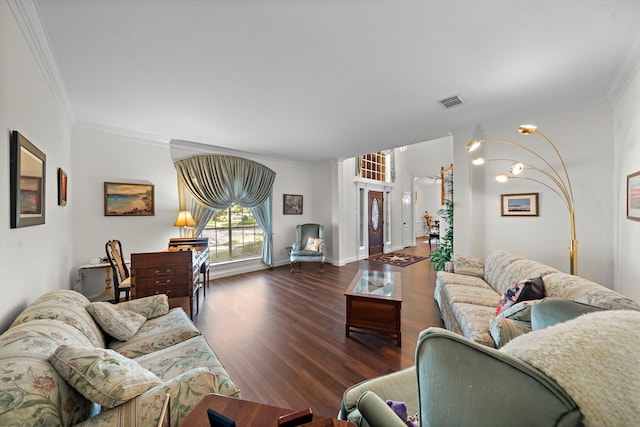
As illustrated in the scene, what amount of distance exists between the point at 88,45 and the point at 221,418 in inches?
104

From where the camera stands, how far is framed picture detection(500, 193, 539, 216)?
11.1 ft

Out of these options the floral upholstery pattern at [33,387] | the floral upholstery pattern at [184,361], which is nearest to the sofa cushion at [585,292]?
the floral upholstery pattern at [184,361]

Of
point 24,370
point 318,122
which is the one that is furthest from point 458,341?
point 318,122

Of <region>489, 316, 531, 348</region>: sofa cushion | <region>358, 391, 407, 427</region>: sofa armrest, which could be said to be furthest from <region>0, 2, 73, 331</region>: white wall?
<region>489, 316, 531, 348</region>: sofa cushion

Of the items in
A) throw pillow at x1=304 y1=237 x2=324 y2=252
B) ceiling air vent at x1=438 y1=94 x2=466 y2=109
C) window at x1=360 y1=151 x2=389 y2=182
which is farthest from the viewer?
window at x1=360 y1=151 x2=389 y2=182

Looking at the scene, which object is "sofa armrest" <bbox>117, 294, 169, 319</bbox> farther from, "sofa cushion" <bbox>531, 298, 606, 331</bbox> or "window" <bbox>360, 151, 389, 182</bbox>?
"window" <bbox>360, 151, 389, 182</bbox>

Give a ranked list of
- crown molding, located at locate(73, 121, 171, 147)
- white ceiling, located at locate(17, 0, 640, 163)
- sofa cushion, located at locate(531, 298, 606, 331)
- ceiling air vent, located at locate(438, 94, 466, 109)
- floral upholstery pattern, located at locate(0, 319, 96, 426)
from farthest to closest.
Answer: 1. crown molding, located at locate(73, 121, 171, 147)
2. ceiling air vent, located at locate(438, 94, 466, 109)
3. white ceiling, located at locate(17, 0, 640, 163)
4. sofa cushion, located at locate(531, 298, 606, 331)
5. floral upholstery pattern, located at locate(0, 319, 96, 426)

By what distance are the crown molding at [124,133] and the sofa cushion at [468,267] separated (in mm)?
4996

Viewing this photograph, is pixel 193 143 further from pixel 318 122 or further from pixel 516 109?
pixel 516 109

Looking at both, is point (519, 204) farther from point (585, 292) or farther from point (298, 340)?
point (298, 340)

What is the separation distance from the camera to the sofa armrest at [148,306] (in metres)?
2.00

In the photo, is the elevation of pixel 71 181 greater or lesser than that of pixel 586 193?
greater

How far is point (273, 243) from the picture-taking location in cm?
561

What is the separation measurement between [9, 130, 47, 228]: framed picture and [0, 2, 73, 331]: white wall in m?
A: 0.05
